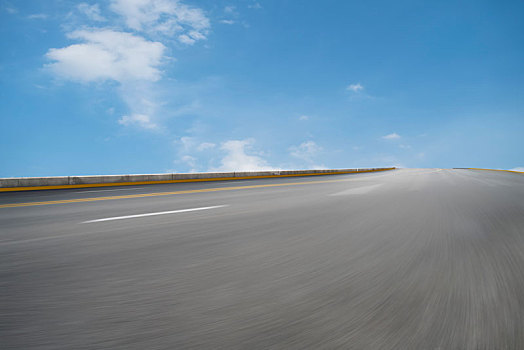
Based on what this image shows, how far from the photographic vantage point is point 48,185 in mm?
11594

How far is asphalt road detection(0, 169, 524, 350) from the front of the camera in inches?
53.8

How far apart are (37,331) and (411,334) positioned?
67.3 inches

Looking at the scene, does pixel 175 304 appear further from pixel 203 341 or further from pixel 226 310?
pixel 203 341

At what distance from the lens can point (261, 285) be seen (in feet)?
6.19

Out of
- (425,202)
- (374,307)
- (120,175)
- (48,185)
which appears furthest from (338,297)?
(120,175)

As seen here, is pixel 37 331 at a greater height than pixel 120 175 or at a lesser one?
lesser

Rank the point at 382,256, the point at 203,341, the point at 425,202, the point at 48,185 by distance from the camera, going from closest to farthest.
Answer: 1. the point at 203,341
2. the point at 382,256
3. the point at 425,202
4. the point at 48,185

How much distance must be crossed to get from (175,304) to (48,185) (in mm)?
12564

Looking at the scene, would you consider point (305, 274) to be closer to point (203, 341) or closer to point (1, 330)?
point (203, 341)

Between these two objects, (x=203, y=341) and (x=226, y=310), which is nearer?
(x=203, y=341)

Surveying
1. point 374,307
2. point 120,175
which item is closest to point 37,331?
point 374,307

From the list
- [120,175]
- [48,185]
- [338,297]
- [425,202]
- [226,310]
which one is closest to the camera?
[226,310]

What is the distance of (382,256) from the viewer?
2.51 metres

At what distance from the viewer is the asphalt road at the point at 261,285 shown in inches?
53.8
